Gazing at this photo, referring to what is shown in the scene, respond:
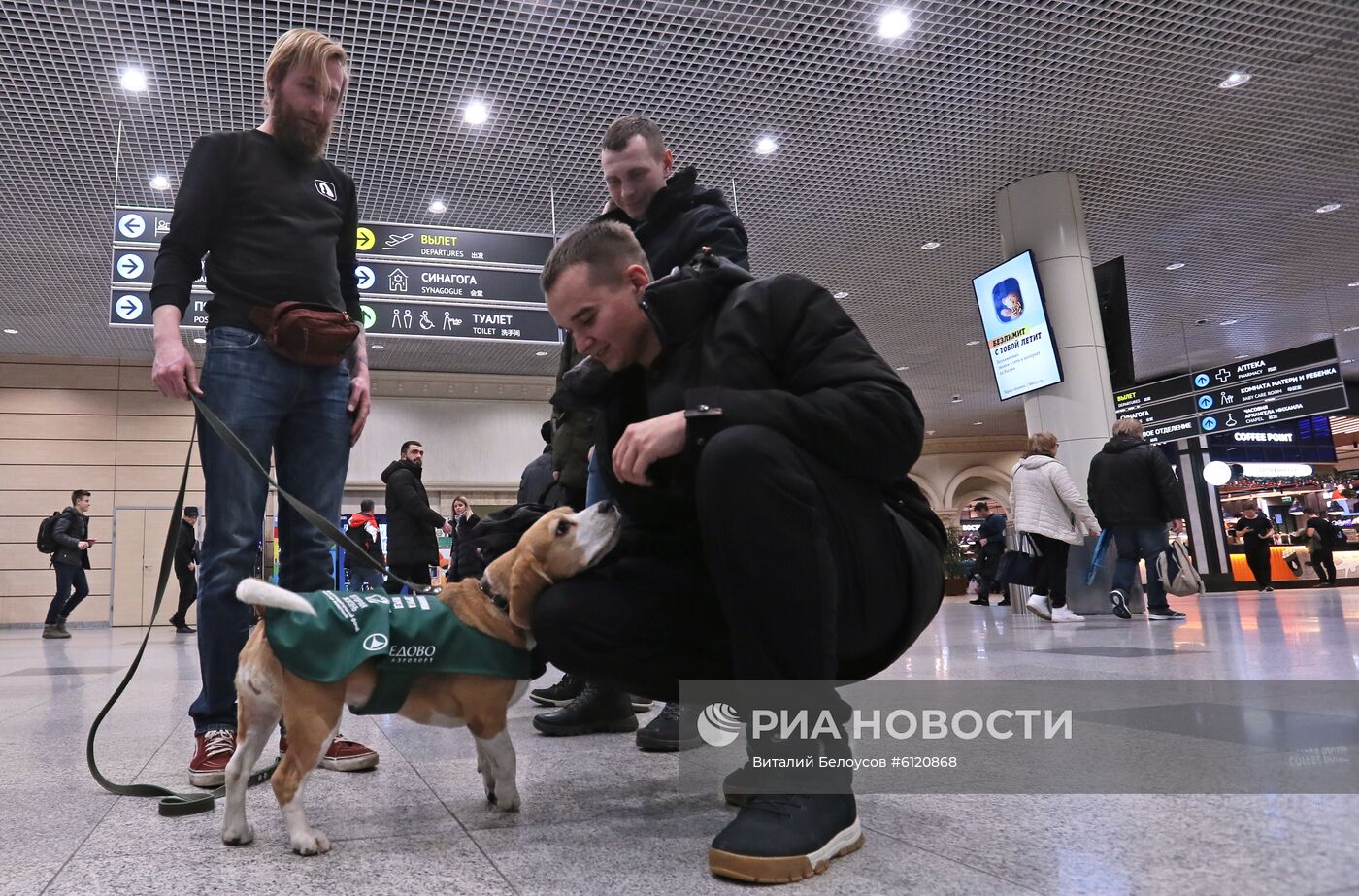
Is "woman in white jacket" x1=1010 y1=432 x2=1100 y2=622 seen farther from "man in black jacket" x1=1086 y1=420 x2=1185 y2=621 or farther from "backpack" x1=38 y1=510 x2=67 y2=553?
"backpack" x1=38 y1=510 x2=67 y2=553

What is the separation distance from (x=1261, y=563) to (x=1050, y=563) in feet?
35.5

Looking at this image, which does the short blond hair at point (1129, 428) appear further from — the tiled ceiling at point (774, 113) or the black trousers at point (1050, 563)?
the tiled ceiling at point (774, 113)

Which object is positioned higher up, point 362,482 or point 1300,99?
point 1300,99

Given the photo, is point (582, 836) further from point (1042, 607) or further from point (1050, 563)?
point (1050, 563)

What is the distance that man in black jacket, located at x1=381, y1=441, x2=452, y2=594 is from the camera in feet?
21.7

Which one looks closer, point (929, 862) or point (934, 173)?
point (929, 862)

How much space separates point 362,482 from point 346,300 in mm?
12678

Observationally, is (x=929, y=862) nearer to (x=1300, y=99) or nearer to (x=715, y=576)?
(x=715, y=576)

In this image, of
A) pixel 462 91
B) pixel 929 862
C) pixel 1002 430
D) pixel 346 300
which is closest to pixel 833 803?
pixel 929 862

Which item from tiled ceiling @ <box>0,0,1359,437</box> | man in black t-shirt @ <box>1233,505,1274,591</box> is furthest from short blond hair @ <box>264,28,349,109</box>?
man in black t-shirt @ <box>1233,505,1274,591</box>

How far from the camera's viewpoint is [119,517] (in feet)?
42.5

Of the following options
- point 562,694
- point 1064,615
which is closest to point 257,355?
point 562,694

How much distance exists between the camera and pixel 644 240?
2.48 meters

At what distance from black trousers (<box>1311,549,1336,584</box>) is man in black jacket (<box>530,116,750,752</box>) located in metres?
16.7
